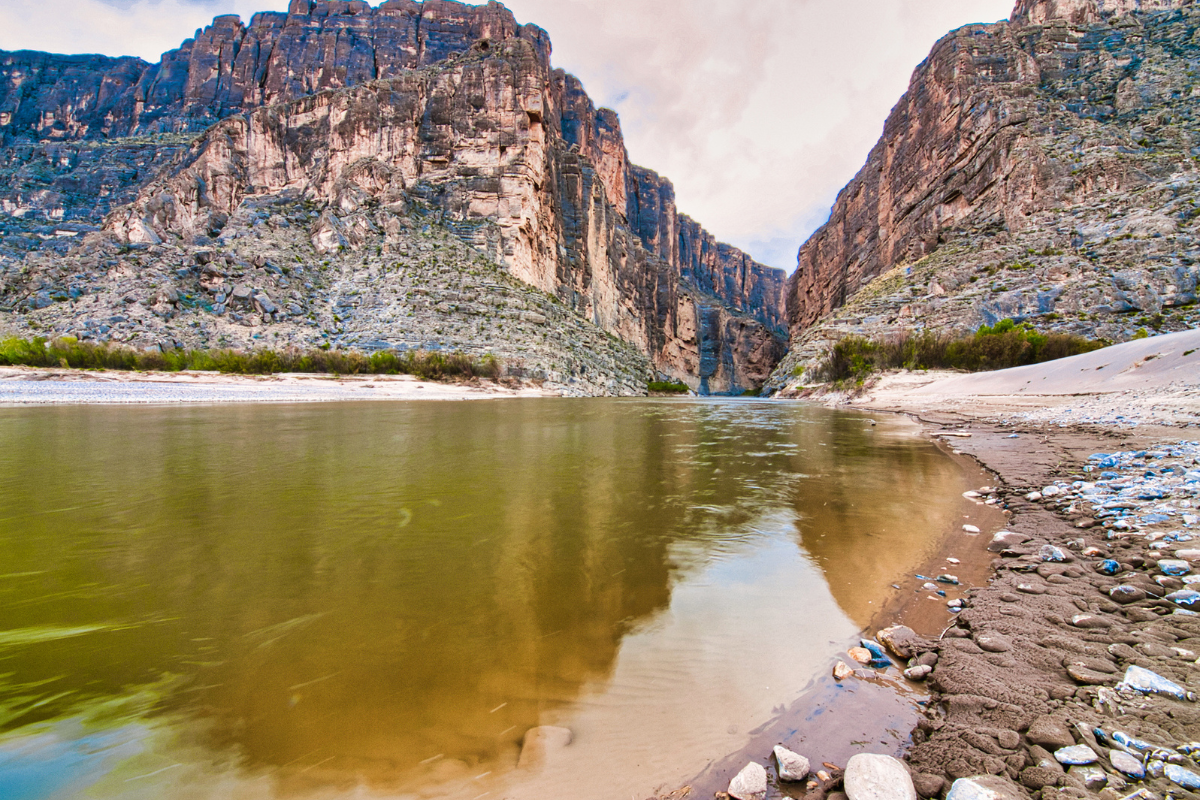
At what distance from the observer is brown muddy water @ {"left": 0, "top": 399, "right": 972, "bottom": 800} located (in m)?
2.03

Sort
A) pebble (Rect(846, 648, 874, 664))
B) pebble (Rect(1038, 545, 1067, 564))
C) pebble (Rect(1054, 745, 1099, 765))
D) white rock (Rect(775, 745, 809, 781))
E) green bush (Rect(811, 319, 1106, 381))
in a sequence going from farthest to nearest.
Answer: green bush (Rect(811, 319, 1106, 381)), pebble (Rect(1038, 545, 1067, 564)), pebble (Rect(846, 648, 874, 664)), white rock (Rect(775, 745, 809, 781)), pebble (Rect(1054, 745, 1099, 765))

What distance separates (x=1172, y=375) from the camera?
1406 centimetres

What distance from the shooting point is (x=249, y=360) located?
37594 millimetres

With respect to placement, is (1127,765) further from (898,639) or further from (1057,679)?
(898,639)

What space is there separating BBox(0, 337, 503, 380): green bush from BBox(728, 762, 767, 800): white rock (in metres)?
43.5

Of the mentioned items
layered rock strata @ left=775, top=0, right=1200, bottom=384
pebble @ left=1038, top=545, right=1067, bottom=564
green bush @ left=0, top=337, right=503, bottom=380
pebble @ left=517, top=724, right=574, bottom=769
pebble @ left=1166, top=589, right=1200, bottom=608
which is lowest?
pebble @ left=517, top=724, right=574, bottom=769

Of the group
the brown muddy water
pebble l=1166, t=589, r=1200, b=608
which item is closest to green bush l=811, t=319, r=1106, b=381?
the brown muddy water

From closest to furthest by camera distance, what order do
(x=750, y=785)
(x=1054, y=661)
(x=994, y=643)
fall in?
(x=750, y=785) < (x=1054, y=661) < (x=994, y=643)

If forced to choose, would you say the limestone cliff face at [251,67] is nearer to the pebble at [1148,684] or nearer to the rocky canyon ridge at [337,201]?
the rocky canyon ridge at [337,201]

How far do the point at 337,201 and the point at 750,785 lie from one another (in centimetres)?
6510

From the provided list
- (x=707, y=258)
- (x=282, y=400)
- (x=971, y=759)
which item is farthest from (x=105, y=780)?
(x=707, y=258)

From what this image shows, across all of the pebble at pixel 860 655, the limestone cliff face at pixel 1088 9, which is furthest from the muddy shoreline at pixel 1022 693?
the limestone cliff face at pixel 1088 9

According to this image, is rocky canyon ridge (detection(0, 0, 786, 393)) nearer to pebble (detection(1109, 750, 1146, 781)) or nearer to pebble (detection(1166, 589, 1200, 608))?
pebble (detection(1166, 589, 1200, 608))

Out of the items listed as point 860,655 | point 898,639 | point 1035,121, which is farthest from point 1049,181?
point 860,655
